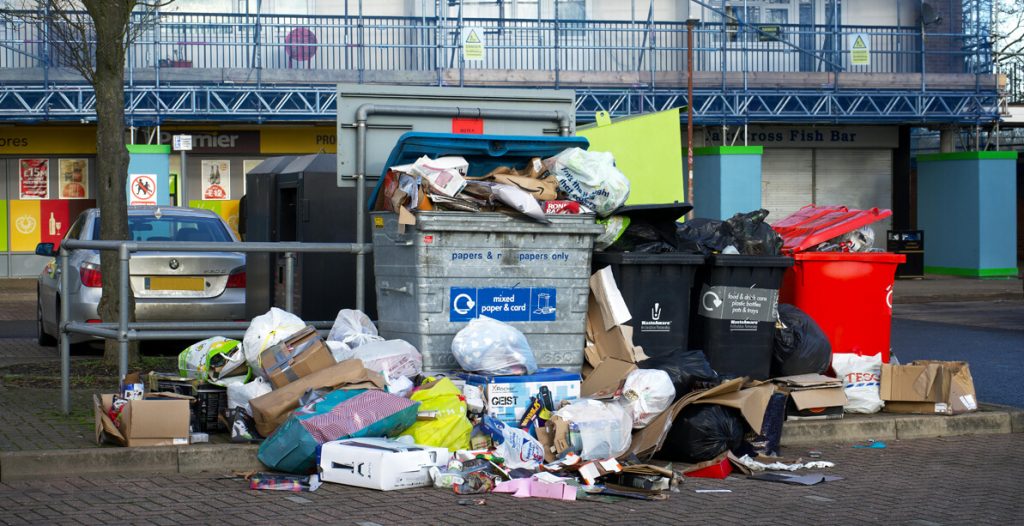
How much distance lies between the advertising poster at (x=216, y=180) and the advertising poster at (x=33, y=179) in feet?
11.1

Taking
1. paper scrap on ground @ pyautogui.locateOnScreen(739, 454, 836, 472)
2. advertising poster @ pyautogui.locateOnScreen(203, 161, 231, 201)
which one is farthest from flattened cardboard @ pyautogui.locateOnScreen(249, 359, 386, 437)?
advertising poster @ pyautogui.locateOnScreen(203, 161, 231, 201)

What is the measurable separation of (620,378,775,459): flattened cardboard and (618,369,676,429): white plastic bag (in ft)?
0.15

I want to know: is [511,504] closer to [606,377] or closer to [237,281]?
[606,377]

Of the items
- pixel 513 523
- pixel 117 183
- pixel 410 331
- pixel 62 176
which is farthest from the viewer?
pixel 62 176

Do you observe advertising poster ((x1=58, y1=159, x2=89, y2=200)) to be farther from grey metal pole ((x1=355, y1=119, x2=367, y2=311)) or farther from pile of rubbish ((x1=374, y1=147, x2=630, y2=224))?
pile of rubbish ((x1=374, y1=147, x2=630, y2=224))

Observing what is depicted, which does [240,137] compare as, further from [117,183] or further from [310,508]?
[310,508]

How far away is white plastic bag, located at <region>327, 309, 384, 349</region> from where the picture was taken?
7691 mm

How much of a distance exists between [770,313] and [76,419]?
14.8ft

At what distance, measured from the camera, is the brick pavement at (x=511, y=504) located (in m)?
5.70

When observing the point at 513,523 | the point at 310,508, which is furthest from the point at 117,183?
the point at 513,523

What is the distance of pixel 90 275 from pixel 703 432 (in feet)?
21.4

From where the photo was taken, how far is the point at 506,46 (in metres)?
27.1

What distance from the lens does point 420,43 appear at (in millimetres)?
27609

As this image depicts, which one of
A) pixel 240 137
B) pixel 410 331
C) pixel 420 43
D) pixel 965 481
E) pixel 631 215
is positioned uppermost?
pixel 420 43
